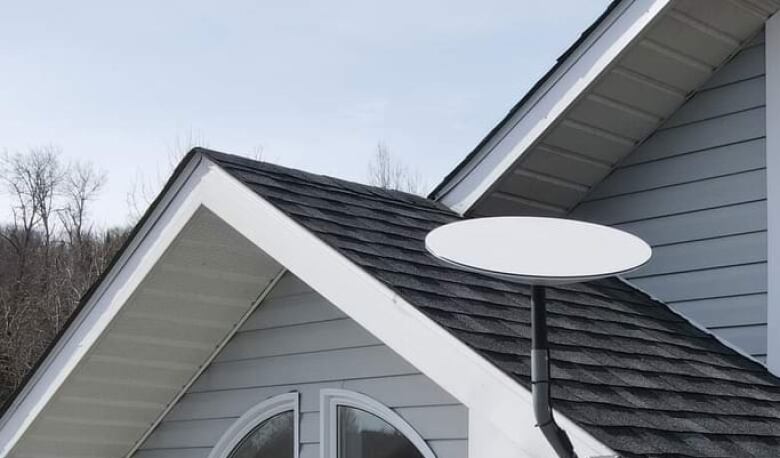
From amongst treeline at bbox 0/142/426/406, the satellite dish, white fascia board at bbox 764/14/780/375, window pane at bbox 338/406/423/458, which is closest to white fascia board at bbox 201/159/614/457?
the satellite dish

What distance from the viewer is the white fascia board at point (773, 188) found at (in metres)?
5.73

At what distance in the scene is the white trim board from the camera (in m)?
3.82

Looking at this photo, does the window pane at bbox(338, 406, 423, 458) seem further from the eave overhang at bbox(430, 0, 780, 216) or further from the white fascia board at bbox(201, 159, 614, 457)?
the eave overhang at bbox(430, 0, 780, 216)

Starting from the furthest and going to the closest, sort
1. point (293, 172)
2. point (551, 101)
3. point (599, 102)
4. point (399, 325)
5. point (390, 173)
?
1. point (390, 173)
2. point (599, 102)
3. point (551, 101)
4. point (293, 172)
5. point (399, 325)

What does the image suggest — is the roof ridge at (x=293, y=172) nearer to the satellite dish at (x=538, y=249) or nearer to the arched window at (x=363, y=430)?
the arched window at (x=363, y=430)

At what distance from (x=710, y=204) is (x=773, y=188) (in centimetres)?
35

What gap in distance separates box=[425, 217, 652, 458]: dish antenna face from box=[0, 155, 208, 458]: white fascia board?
1630mm

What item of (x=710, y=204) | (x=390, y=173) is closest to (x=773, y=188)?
(x=710, y=204)

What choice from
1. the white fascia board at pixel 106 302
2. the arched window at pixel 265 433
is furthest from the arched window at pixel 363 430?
the white fascia board at pixel 106 302

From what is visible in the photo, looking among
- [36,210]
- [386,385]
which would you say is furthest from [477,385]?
[36,210]

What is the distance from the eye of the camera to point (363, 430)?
16.8 ft

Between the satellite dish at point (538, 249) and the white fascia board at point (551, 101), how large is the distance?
1.96m

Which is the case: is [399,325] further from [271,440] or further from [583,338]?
[271,440]

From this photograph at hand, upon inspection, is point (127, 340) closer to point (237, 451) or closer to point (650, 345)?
point (237, 451)
